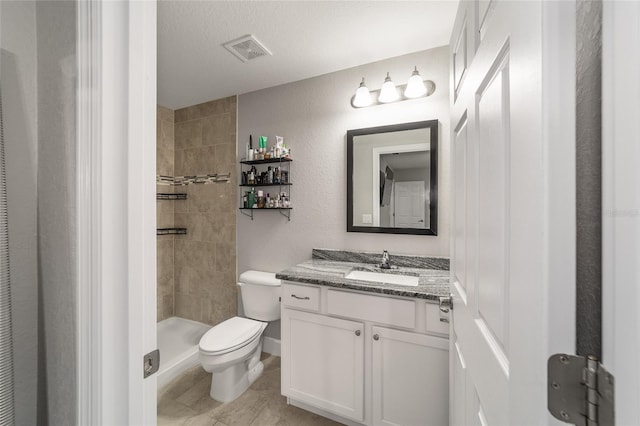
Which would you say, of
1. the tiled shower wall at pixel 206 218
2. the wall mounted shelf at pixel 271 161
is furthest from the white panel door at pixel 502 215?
the tiled shower wall at pixel 206 218

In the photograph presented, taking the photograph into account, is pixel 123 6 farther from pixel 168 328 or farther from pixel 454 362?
pixel 168 328

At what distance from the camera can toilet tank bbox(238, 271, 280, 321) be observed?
6.89 ft

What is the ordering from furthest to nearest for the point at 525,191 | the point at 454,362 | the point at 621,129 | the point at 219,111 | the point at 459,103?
1. the point at 219,111
2. the point at 454,362
3. the point at 459,103
4. the point at 525,191
5. the point at 621,129

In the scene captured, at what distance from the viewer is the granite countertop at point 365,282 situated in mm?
1341

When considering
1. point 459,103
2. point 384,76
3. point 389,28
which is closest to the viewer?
point 459,103

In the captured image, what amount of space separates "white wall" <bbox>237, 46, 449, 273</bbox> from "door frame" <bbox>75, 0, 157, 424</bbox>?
1565 millimetres

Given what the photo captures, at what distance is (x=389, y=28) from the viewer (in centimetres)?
158

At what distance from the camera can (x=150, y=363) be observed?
623mm

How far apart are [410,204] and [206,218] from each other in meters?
1.99

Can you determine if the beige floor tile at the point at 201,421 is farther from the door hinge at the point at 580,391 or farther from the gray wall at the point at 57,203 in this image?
the door hinge at the point at 580,391

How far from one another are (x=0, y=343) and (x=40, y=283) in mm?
151

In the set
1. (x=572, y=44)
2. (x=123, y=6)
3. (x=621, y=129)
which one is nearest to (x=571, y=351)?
(x=621, y=129)

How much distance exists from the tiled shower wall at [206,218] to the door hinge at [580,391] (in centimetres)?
243

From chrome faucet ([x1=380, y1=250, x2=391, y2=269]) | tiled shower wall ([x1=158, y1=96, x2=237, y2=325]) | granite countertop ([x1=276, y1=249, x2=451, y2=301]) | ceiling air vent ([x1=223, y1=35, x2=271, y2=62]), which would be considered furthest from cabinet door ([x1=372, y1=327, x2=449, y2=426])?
ceiling air vent ([x1=223, y1=35, x2=271, y2=62])
